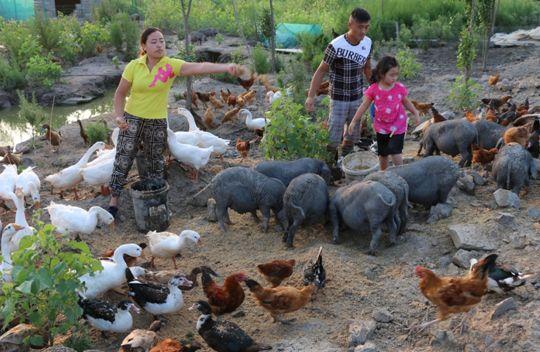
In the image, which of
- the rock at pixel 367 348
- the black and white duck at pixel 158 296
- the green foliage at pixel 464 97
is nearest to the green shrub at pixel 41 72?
the green foliage at pixel 464 97

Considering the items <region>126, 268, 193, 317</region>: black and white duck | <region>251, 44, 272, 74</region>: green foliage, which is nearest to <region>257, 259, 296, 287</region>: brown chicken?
<region>126, 268, 193, 317</region>: black and white duck

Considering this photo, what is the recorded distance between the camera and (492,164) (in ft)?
26.1

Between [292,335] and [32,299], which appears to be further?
[292,335]

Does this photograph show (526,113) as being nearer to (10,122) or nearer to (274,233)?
(274,233)

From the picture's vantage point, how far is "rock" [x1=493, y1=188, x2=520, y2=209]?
700cm

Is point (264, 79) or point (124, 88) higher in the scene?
point (124, 88)

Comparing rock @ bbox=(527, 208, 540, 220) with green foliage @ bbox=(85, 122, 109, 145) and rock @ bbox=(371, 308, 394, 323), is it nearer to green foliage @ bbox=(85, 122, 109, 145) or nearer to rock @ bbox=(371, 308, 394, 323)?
rock @ bbox=(371, 308, 394, 323)

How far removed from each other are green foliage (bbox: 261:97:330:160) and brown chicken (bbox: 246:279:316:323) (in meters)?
3.03

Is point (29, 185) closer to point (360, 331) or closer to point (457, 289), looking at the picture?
point (360, 331)

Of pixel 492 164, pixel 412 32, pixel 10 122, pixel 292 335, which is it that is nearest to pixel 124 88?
pixel 292 335

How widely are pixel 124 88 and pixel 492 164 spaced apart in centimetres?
478

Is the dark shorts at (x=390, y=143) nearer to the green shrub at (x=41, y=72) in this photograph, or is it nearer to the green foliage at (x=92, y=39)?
the green shrub at (x=41, y=72)

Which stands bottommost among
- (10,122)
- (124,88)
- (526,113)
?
(10,122)

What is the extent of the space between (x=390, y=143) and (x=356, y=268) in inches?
73.6
